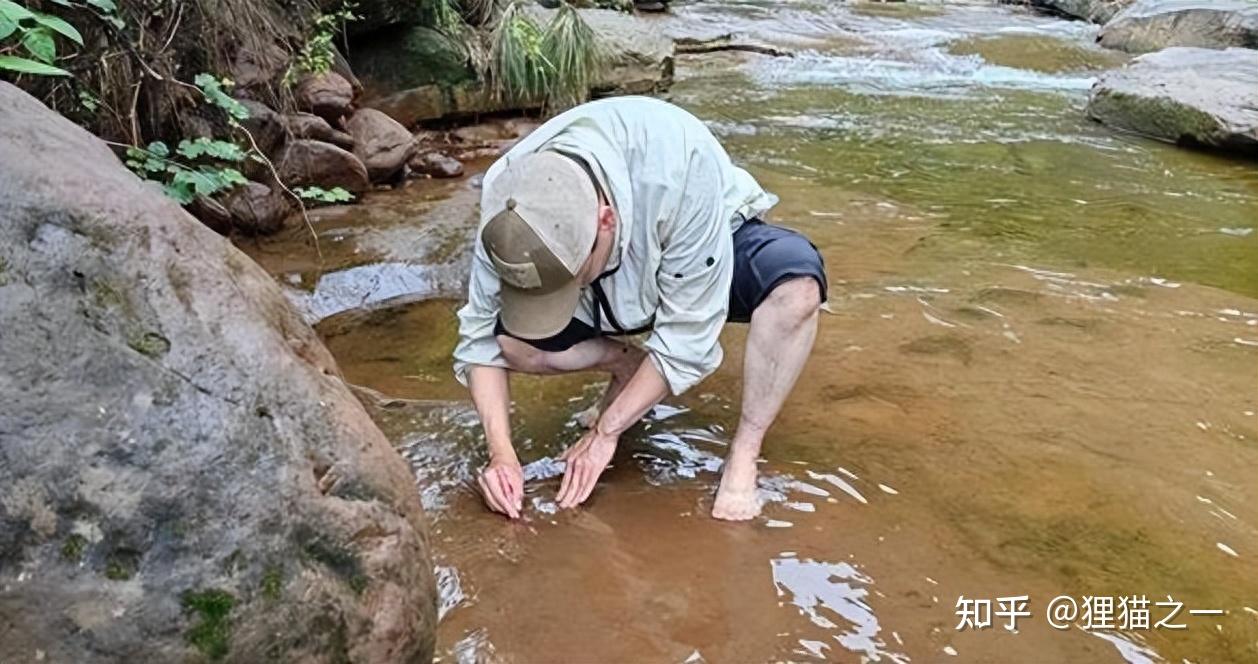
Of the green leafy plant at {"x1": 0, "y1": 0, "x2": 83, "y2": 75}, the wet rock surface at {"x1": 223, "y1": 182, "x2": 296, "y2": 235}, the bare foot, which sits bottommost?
the bare foot

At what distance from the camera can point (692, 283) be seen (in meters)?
2.37

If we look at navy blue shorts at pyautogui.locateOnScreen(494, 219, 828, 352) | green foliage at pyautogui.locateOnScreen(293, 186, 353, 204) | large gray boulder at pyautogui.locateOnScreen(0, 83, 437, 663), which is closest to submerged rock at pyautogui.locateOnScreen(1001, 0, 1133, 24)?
green foliage at pyautogui.locateOnScreen(293, 186, 353, 204)

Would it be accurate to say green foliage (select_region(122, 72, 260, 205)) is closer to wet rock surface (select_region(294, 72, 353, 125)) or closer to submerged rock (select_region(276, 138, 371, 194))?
submerged rock (select_region(276, 138, 371, 194))

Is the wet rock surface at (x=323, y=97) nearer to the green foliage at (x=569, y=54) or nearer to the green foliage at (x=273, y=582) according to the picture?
the green foliage at (x=569, y=54)

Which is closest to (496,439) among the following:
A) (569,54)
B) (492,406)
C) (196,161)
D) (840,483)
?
(492,406)

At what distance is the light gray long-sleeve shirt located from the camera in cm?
230

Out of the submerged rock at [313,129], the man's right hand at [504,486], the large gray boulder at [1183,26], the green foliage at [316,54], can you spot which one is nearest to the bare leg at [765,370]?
the man's right hand at [504,486]

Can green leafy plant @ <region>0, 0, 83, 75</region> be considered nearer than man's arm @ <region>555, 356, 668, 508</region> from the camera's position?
Yes

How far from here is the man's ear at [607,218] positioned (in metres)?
2.19

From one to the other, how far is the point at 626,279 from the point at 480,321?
1.09 ft

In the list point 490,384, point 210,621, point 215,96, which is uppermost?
point 215,96

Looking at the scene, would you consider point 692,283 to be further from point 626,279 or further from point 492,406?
point 492,406

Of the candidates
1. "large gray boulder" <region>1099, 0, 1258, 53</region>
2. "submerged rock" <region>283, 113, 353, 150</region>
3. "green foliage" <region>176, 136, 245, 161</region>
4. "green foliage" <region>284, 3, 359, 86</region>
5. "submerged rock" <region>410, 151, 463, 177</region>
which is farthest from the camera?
"large gray boulder" <region>1099, 0, 1258, 53</region>

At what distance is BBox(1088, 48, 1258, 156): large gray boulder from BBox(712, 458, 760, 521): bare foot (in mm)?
5850
